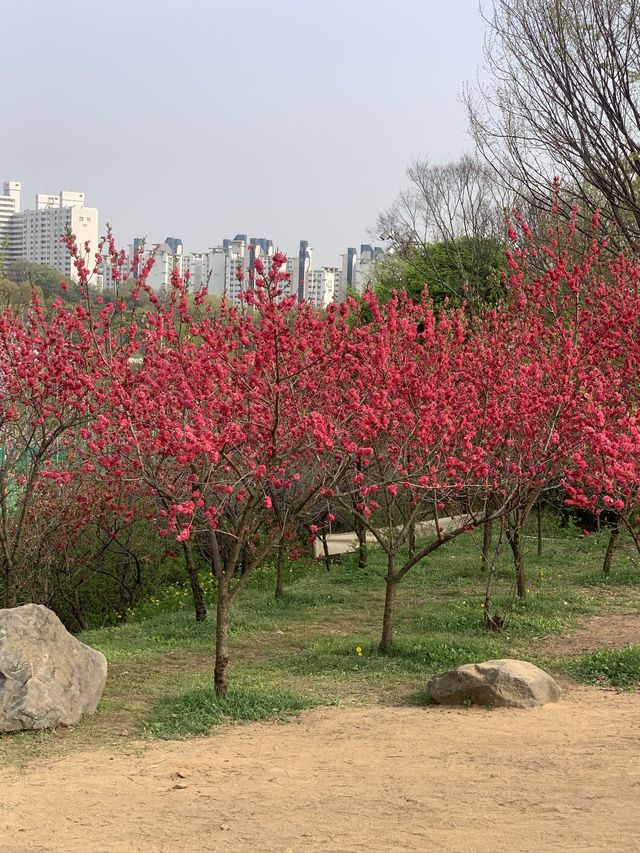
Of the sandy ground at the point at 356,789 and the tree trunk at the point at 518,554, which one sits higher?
→ the tree trunk at the point at 518,554

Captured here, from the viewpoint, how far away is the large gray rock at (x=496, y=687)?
6707 millimetres

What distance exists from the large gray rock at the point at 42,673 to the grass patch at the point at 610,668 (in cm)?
359

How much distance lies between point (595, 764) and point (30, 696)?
3.45 meters

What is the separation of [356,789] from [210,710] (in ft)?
5.69

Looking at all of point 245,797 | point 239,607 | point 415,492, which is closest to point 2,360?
point 239,607

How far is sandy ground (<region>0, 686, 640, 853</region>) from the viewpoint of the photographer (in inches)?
179

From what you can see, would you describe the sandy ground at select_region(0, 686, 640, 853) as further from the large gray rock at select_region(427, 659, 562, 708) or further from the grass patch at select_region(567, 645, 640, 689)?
the grass patch at select_region(567, 645, 640, 689)

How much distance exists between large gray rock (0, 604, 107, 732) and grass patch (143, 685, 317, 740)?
481 millimetres

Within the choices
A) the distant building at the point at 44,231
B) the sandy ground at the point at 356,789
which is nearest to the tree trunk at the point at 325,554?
the sandy ground at the point at 356,789

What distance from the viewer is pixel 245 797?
5.10 metres

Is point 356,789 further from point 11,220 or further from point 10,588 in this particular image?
point 11,220

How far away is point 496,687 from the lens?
6.72m

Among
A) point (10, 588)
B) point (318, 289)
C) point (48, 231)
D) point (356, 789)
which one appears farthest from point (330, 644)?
point (48, 231)

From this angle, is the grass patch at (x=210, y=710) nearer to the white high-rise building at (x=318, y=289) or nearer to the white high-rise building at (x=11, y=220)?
the white high-rise building at (x=318, y=289)
